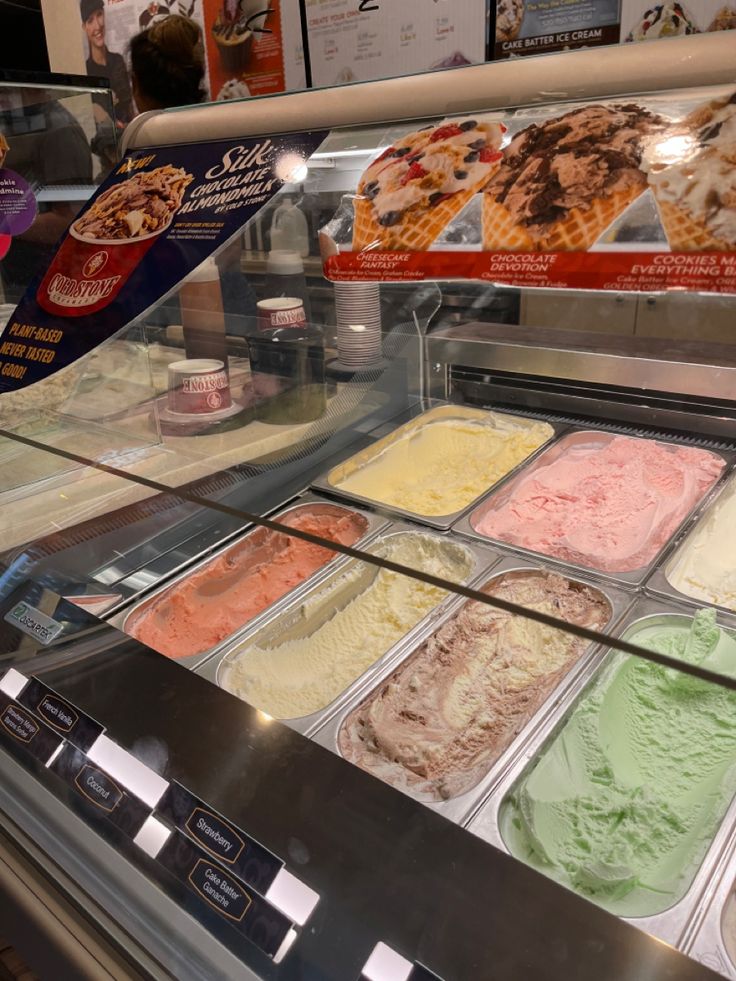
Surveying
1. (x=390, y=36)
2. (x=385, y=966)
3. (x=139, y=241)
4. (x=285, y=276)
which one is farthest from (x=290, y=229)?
(x=390, y=36)

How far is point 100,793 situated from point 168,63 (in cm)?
293

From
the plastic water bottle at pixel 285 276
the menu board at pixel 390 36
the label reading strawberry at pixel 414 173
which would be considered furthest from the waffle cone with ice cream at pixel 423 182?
the menu board at pixel 390 36

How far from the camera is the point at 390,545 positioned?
1.28 meters

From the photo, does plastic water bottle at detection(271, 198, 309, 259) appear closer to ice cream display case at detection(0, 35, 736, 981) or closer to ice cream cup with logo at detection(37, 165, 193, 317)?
ice cream display case at detection(0, 35, 736, 981)

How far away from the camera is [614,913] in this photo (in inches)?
32.2

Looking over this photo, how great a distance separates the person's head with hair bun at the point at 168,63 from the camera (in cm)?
283

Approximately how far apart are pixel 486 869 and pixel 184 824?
42 centimetres

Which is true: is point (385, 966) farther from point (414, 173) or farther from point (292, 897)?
point (414, 173)

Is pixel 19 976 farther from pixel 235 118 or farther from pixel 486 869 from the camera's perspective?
pixel 235 118

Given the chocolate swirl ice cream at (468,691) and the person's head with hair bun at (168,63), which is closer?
the chocolate swirl ice cream at (468,691)

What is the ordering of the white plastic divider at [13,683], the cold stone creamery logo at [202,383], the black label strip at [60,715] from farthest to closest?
the cold stone creamery logo at [202,383] < the white plastic divider at [13,683] < the black label strip at [60,715]

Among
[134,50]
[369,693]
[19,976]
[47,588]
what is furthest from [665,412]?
[134,50]

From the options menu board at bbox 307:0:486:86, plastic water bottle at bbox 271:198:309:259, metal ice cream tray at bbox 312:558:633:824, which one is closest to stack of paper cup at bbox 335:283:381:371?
plastic water bottle at bbox 271:198:309:259

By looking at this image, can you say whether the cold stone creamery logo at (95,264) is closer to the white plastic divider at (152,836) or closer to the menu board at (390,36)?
the white plastic divider at (152,836)
